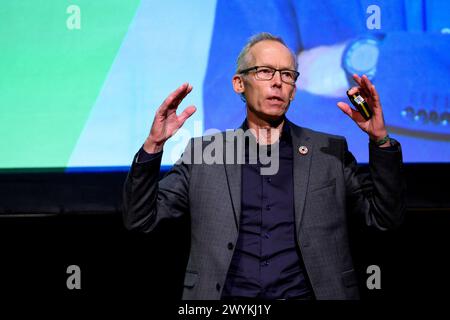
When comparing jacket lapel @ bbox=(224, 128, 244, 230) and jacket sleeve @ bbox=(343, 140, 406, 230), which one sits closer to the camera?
jacket sleeve @ bbox=(343, 140, 406, 230)

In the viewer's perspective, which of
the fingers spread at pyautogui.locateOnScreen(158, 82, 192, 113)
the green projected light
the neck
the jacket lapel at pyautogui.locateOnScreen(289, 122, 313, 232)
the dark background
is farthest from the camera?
the dark background

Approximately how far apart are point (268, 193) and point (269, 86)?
0.33 m

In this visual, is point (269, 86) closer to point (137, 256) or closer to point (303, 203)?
point (303, 203)

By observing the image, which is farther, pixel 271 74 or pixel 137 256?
pixel 137 256

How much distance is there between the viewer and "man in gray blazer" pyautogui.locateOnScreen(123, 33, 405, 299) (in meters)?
1.68

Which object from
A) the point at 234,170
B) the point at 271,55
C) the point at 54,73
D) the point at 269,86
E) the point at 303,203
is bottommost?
the point at 303,203

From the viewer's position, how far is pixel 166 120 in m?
1.71

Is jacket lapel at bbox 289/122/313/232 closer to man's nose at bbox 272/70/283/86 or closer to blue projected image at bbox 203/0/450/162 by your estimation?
man's nose at bbox 272/70/283/86

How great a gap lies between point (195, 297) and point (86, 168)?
1.18 m

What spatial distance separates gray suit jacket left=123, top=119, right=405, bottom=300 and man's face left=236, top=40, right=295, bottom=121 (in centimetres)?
13

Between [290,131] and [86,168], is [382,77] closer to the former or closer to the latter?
[290,131]

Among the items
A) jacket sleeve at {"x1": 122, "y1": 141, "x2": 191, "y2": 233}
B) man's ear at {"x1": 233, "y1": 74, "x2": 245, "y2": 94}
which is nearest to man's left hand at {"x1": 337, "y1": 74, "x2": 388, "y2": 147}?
man's ear at {"x1": 233, "y1": 74, "x2": 245, "y2": 94}

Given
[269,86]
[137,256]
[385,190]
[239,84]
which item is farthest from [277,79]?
[137,256]
